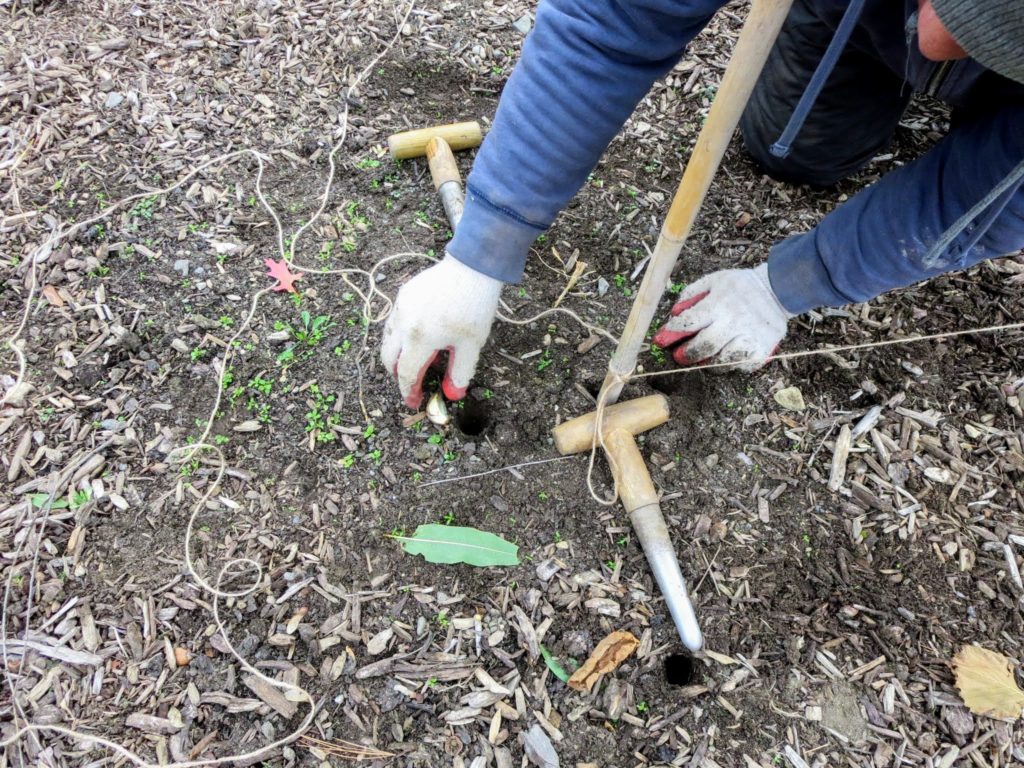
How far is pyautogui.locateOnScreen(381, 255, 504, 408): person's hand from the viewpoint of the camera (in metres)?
1.80

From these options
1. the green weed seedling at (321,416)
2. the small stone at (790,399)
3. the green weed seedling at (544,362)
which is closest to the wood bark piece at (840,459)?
the small stone at (790,399)

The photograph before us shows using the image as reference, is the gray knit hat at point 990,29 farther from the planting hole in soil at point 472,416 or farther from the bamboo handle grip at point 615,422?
the planting hole in soil at point 472,416

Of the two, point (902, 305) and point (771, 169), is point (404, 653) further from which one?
point (771, 169)

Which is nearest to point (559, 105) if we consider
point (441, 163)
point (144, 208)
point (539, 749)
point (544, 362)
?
point (544, 362)

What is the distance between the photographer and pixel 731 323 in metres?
2.19

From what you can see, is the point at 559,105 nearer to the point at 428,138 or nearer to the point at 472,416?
the point at 472,416

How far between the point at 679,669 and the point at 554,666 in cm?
37

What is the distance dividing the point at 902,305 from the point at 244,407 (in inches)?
93.3

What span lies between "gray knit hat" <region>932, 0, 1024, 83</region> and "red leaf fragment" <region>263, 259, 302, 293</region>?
1.90m

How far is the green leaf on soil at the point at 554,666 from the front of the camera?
180 cm

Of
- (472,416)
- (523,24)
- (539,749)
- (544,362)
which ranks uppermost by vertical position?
(523,24)

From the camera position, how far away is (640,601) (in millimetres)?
1915

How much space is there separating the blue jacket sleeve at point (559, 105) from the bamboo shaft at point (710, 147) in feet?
0.76

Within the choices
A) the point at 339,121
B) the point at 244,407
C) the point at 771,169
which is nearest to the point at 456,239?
the point at 244,407
